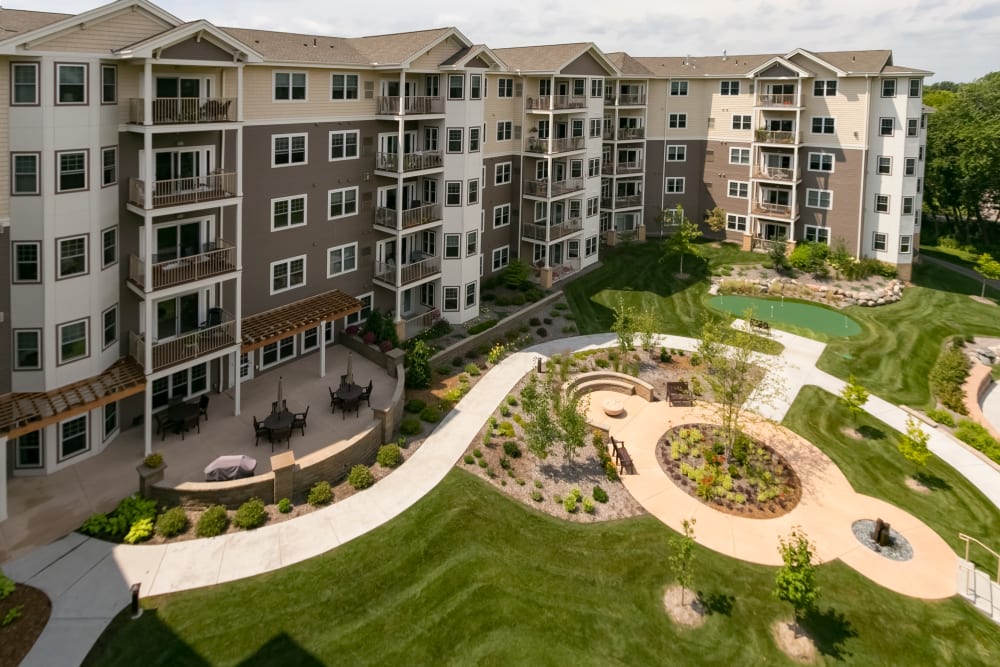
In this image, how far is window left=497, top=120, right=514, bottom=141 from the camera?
46.2 m

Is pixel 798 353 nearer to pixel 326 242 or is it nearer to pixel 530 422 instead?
pixel 530 422

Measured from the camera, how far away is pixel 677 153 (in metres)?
61.3

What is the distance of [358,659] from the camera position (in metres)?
17.7

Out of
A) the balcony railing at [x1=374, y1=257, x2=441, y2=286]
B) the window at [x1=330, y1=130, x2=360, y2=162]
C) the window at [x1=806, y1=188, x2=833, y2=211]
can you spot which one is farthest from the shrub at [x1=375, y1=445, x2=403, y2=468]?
the window at [x1=806, y1=188, x2=833, y2=211]

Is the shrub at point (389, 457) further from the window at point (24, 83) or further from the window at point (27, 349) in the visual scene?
the window at point (24, 83)

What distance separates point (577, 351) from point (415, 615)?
70.7ft

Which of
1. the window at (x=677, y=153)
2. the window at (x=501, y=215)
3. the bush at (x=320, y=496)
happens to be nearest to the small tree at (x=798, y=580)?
the bush at (x=320, y=496)

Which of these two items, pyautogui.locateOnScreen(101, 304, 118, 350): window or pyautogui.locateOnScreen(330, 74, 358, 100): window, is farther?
pyautogui.locateOnScreen(330, 74, 358, 100): window

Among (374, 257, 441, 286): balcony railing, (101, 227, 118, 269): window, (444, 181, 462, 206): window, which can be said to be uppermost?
(444, 181, 462, 206): window

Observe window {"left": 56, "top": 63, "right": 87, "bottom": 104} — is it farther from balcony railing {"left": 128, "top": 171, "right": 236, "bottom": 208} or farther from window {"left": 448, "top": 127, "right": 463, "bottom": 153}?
window {"left": 448, "top": 127, "right": 463, "bottom": 153}

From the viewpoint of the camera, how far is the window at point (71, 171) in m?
22.3

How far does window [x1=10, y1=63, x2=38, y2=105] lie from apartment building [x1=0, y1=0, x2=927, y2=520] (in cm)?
6

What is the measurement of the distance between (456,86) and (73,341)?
23.2 meters

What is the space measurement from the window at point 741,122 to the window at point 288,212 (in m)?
41.2
